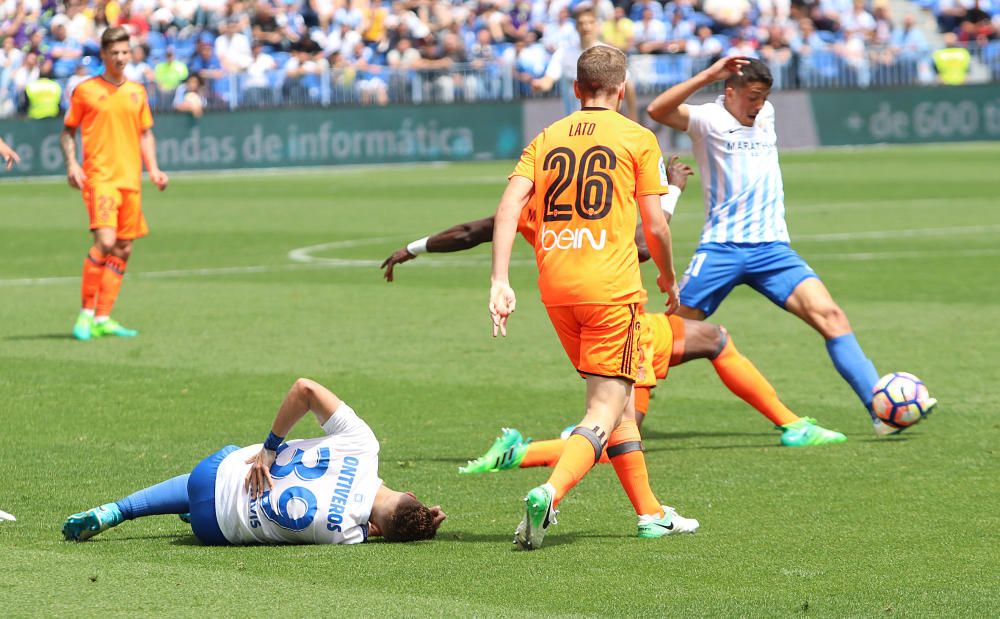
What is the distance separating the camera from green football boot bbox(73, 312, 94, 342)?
13664mm

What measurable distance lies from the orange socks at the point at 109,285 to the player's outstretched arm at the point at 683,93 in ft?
19.4

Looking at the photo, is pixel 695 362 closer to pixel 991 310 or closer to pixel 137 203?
pixel 991 310

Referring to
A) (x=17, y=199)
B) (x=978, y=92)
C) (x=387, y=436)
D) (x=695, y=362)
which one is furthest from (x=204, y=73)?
(x=387, y=436)

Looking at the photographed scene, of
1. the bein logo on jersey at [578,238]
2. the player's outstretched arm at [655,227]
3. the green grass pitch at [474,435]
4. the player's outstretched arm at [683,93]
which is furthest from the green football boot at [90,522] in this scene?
the player's outstretched arm at [683,93]

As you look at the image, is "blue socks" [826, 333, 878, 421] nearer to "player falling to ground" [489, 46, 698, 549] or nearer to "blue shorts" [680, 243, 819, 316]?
"blue shorts" [680, 243, 819, 316]

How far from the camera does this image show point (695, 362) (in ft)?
40.9

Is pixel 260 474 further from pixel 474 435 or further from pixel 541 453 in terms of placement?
pixel 474 435

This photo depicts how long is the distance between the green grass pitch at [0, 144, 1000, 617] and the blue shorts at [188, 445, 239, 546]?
0.12m

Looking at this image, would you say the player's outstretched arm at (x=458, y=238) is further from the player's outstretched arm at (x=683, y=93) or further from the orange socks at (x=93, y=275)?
the orange socks at (x=93, y=275)

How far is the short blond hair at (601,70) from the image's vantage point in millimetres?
6832

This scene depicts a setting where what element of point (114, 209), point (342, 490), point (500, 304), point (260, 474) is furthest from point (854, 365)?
point (114, 209)

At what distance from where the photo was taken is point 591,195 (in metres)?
6.79

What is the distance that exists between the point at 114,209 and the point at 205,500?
741cm

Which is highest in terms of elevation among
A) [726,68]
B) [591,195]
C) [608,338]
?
[726,68]
